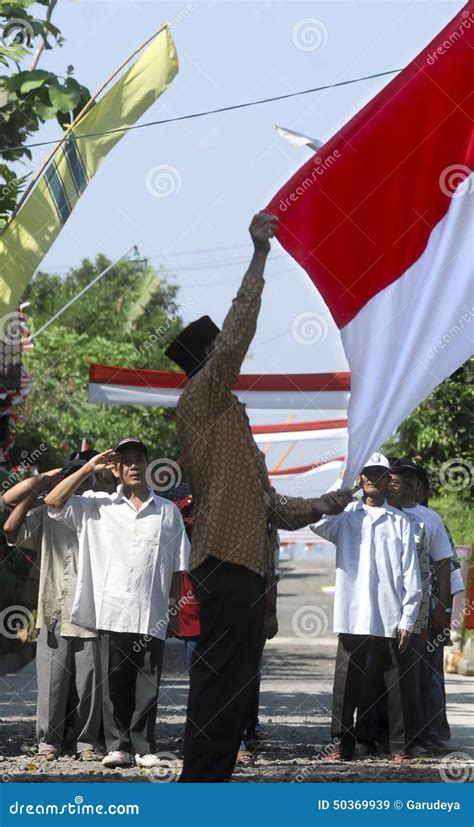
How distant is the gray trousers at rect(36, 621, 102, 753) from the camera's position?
9.32 meters

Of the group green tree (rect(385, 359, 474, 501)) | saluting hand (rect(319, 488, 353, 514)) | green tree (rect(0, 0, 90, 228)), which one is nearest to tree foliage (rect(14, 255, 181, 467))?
green tree (rect(385, 359, 474, 501))

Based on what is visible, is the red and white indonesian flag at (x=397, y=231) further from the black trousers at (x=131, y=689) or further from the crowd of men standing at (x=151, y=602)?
the black trousers at (x=131, y=689)

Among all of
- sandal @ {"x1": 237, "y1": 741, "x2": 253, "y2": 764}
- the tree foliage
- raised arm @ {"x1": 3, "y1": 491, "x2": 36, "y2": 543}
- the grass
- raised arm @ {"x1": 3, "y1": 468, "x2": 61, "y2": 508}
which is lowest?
sandal @ {"x1": 237, "y1": 741, "x2": 253, "y2": 764}

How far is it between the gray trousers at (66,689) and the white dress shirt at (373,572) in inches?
59.4

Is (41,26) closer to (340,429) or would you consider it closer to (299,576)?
(340,429)

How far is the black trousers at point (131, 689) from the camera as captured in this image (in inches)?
355

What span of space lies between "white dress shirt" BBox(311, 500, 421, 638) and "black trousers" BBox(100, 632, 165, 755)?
124cm

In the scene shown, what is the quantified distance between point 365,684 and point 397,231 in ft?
12.2

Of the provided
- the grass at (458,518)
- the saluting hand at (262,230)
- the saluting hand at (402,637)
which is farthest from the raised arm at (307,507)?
the grass at (458,518)

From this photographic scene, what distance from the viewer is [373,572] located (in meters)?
9.82

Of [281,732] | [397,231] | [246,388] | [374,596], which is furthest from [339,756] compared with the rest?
[246,388]

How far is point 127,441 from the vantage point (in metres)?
8.97

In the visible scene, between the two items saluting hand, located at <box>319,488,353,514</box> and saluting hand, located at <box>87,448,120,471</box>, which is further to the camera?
saluting hand, located at <box>87,448,120,471</box>

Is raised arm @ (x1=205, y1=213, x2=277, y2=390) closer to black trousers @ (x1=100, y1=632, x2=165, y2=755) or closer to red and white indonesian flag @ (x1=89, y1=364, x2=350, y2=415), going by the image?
black trousers @ (x1=100, y1=632, x2=165, y2=755)
